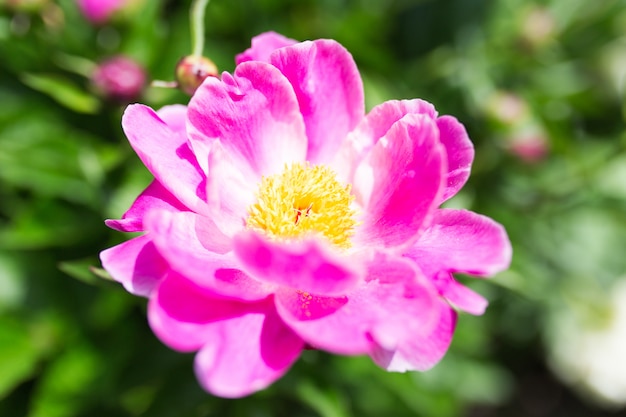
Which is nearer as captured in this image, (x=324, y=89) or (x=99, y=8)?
(x=324, y=89)

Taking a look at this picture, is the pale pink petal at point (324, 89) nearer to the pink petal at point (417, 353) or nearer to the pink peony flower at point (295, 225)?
the pink peony flower at point (295, 225)

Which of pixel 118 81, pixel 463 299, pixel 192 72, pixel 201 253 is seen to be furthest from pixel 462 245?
pixel 118 81

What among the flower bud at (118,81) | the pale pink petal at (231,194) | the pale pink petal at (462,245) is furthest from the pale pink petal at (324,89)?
the flower bud at (118,81)

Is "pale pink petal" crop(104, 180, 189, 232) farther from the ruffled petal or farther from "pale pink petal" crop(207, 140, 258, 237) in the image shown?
the ruffled petal

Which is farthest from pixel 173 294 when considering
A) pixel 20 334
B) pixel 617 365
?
pixel 617 365

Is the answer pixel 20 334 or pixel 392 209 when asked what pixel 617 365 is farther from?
pixel 20 334

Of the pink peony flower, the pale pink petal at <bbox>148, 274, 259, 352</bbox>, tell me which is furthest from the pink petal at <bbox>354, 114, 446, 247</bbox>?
the pale pink petal at <bbox>148, 274, 259, 352</bbox>

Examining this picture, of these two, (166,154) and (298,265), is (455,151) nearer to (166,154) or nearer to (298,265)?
(298,265)
